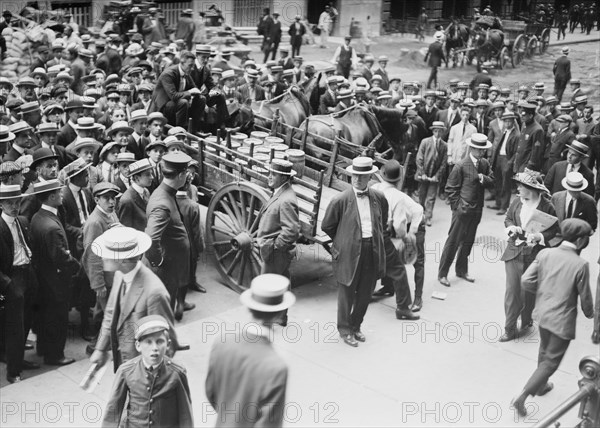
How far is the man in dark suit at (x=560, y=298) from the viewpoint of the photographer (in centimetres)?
663

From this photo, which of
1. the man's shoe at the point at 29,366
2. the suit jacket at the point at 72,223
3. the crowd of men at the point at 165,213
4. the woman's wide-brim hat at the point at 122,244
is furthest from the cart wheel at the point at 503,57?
the woman's wide-brim hat at the point at 122,244

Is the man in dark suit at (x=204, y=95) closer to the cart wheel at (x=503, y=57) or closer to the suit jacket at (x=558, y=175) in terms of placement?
the suit jacket at (x=558, y=175)

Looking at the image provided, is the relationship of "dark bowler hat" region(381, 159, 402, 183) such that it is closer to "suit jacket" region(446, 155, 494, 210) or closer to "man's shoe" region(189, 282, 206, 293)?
"suit jacket" region(446, 155, 494, 210)

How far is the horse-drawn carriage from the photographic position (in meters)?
9.09

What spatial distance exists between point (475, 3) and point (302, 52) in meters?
14.1

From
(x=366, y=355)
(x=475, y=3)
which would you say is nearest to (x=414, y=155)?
(x=366, y=355)

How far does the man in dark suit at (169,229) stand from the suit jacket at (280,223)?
32.3 inches

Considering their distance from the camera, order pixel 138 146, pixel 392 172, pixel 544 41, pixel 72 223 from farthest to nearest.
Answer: pixel 544 41 → pixel 138 146 → pixel 392 172 → pixel 72 223

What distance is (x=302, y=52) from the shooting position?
88.5ft

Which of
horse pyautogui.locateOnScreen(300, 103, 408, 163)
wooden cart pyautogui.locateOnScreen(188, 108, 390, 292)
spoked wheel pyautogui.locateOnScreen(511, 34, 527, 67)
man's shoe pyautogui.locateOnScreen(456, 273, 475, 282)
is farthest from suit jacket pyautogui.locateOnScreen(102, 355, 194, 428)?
spoked wheel pyautogui.locateOnScreen(511, 34, 527, 67)

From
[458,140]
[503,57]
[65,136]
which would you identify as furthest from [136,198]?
[503,57]

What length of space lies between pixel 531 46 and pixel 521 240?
23823 mm

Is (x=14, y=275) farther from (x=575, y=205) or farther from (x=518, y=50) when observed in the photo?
(x=518, y=50)

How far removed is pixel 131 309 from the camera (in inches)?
224
